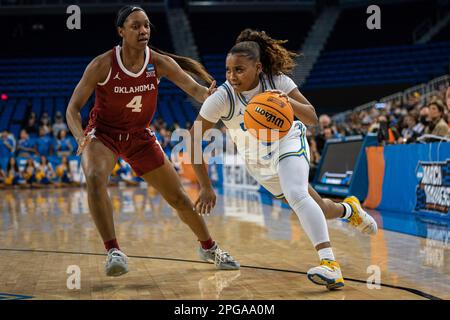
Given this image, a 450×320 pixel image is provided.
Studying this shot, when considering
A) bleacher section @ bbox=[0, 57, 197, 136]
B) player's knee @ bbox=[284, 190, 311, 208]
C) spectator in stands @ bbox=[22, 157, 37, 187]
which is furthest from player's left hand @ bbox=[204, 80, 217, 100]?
bleacher section @ bbox=[0, 57, 197, 136]

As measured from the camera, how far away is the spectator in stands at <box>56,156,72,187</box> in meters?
18.5

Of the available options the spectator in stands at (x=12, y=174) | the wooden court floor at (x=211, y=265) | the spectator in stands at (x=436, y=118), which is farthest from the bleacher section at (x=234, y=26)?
the wooden court floor at (x=211, y=265)

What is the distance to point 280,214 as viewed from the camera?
8.92 metres

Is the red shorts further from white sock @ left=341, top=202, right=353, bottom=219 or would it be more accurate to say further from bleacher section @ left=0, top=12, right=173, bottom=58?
bleacher section @ left=0, top=12, right=173, bottom=58

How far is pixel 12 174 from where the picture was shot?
18.1 m

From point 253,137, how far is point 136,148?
966 mm

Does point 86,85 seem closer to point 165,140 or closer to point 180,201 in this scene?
point 180,201

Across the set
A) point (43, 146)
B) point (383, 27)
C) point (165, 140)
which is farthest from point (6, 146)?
point (383, 27)

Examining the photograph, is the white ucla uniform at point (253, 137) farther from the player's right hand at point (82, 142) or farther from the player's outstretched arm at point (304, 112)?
the player's right hand at point (82, 142)

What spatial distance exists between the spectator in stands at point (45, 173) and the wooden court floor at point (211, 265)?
390 inches

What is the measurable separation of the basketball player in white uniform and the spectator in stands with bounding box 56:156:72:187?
15064mm
